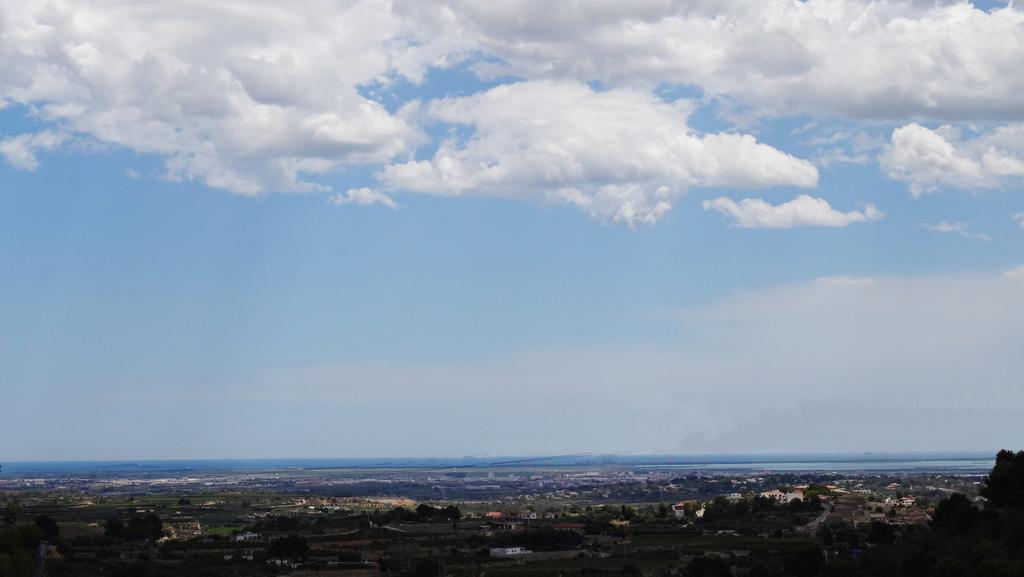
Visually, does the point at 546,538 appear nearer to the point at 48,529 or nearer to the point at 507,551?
the point at 507,551

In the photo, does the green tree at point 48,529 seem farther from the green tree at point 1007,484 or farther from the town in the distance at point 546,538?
the green tree at point 1007,484

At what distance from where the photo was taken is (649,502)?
477ft

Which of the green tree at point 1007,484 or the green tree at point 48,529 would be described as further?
the green tree at point 48,529

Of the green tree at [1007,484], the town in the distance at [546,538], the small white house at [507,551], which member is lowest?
the small white house at [507,551]

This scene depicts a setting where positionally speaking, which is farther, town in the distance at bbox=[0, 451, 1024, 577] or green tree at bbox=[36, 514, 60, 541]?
green tree at bbox=[36, 514, 60, 541]

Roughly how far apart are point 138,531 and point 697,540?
4114 centimetres

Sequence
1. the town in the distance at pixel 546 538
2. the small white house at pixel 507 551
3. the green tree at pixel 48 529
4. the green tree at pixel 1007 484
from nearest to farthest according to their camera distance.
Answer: the town in the distance at pixel 546 538
the green tree at pixel 1007 484
the small white house at pixel 507 551
the green tree at pixel 48 529

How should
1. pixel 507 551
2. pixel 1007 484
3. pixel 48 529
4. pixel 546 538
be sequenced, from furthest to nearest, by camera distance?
pixel 48 529, pixel 546 538, pixel 507 551, pixel 1007 484

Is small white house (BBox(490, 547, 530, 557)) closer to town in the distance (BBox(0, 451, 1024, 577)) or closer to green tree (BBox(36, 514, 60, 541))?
town in the distance (BBox(0, 451, 1024, 577))

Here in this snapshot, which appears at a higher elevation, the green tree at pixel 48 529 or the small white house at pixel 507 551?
the green tree at pixel 48 529

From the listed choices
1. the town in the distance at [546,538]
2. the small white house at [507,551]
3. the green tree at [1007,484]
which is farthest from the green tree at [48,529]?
the green tree at [1007,484]

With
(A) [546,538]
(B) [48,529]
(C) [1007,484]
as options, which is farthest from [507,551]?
(B) [48,529]

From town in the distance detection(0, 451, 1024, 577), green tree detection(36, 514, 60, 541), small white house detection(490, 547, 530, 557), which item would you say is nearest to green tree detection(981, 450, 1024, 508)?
town in the distance detection(0, 451, 1024, 577)

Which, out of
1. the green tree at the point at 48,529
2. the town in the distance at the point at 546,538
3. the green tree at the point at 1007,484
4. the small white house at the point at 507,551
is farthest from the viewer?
the green tree at the point at 48,529
